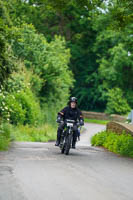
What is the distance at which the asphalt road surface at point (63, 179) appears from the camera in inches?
295

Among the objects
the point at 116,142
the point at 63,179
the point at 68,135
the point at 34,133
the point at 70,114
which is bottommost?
the point at 34,133

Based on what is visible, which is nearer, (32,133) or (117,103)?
(32,133)

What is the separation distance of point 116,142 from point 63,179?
7755 millimetres

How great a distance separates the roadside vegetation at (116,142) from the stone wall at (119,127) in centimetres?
21

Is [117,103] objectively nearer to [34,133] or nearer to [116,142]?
[34,133]

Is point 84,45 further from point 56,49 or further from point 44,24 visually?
point 56,49

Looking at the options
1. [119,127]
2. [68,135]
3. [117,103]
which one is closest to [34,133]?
[119,127]

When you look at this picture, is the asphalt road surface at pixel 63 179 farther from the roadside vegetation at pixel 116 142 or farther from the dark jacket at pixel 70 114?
the roadside vegetation at pixel 116 142

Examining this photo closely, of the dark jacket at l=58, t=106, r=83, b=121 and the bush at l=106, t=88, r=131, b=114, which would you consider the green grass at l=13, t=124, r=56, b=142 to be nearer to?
the dark jacket at l=58, t=106, r=83, b=121

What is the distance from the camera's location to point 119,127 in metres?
18.6

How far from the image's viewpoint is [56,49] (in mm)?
38719

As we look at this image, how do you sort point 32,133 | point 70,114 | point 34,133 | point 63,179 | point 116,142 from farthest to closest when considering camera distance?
point 34,133 < point 32,133 < point 116,142 < point 70,114 < point 63,179

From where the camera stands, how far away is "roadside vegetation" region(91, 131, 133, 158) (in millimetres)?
15359

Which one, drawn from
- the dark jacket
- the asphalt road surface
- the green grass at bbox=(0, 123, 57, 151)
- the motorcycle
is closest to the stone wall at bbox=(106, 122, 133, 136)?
the dark jacket
